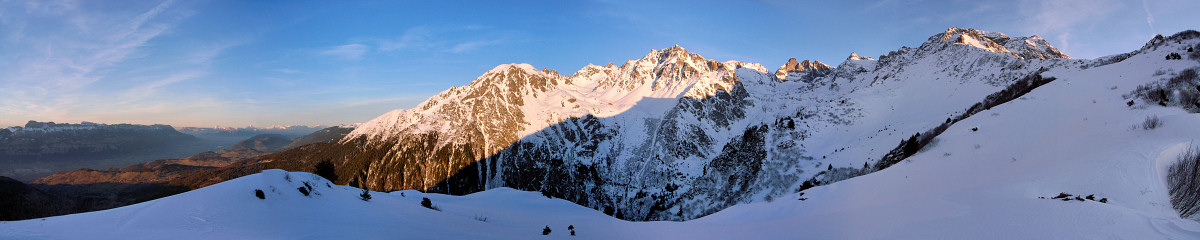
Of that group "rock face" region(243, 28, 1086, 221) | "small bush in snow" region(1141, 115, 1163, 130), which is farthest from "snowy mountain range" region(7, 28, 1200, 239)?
"rock face" region(243, 28, 1086, 221)

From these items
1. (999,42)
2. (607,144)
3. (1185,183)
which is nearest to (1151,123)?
(1185,183)

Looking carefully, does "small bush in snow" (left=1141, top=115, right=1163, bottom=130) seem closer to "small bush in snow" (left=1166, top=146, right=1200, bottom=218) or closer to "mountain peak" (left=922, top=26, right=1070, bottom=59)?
"small bush in snow" (left=1166, top=146, right=1200, bottom=218)

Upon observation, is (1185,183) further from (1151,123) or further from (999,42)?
(999,42)

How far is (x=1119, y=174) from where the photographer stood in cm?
989

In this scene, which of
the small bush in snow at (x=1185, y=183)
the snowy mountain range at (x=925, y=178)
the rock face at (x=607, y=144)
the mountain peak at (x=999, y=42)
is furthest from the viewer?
the mountain peak at (x=999, y=42)

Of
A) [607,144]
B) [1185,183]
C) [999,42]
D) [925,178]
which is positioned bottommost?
[925,178]

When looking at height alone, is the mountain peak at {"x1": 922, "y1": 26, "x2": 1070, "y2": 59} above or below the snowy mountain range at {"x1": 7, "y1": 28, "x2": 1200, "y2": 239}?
above

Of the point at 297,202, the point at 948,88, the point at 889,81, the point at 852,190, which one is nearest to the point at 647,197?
the point at 889,81

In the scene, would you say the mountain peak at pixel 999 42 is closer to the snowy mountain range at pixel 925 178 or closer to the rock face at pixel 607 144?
the rock face at pixel 607 144

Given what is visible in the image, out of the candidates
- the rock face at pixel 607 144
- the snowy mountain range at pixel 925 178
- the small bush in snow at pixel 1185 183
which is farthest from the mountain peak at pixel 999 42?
the small bush in snow at pixel 1185 183

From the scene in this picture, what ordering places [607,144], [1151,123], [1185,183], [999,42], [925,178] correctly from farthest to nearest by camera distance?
[607,144] < [999,42] < [925,178] < [1151,123] < [1185,183]

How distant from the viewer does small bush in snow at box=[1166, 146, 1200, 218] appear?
287 inches

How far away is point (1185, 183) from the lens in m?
7.91

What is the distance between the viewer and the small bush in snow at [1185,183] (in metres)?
7.28
